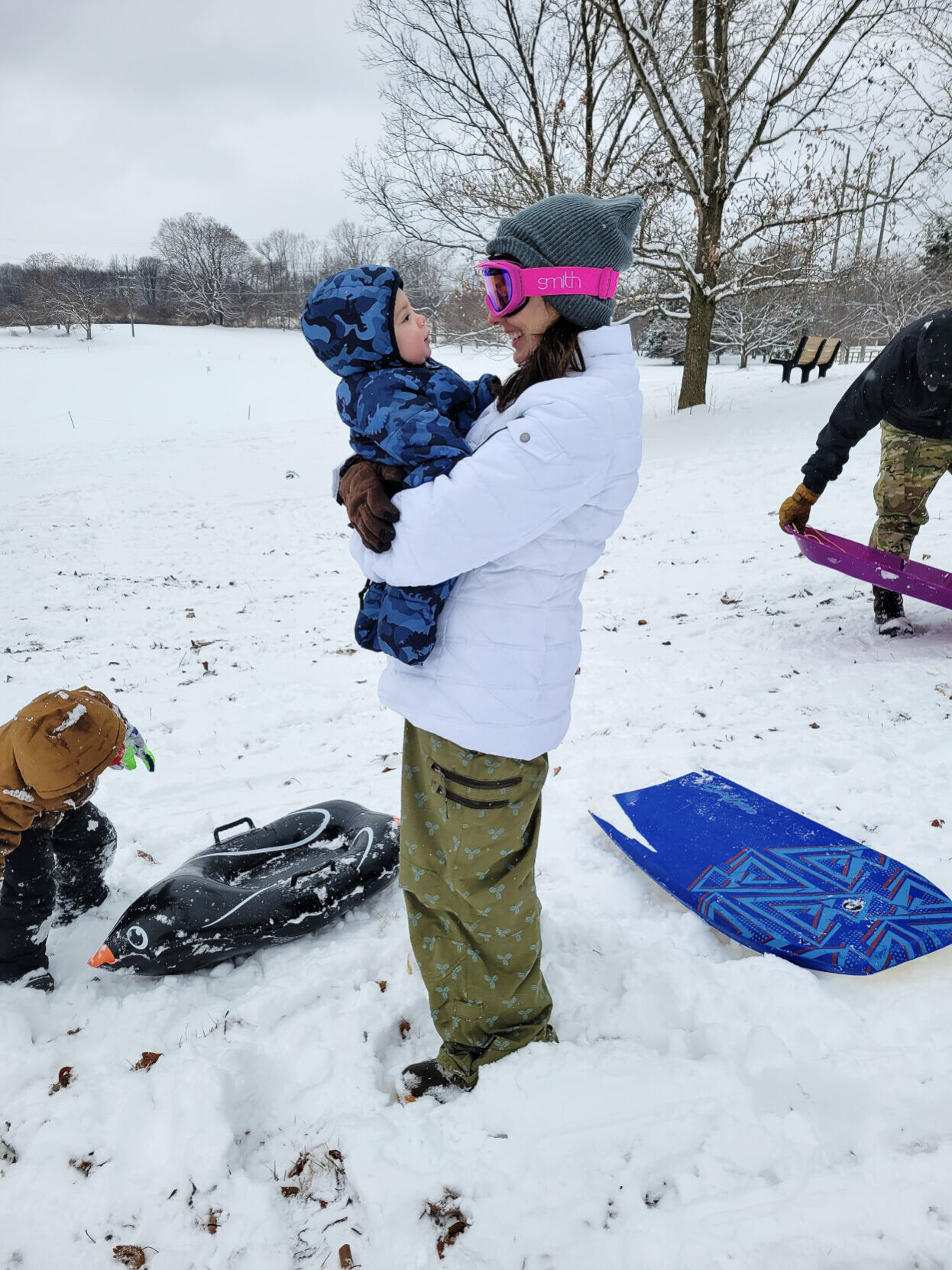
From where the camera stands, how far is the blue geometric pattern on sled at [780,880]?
7.43ft

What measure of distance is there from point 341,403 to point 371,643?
1.84ft

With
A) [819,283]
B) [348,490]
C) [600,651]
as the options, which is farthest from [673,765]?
[819,283]

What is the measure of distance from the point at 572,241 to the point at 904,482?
375 cm

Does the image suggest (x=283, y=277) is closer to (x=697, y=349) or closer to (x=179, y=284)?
(x=179, y=284)

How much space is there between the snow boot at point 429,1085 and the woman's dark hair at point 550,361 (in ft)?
5.85

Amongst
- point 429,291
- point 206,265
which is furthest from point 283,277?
point 429,291

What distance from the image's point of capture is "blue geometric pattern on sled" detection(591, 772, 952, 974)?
2.26 meters

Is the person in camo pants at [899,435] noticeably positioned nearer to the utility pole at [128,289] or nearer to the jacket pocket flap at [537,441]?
the jacket pocket flap at [537,441]

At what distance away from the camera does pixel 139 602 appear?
6855 mm

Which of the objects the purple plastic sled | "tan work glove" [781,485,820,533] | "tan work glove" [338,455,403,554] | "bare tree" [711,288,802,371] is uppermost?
"bare tree" [711,288,802,371]

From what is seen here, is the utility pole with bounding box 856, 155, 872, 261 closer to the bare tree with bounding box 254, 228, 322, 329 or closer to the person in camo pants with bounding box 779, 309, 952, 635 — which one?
the person in camo pants with bounding box 779, 309, 952, 635

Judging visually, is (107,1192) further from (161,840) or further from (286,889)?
(161,840)

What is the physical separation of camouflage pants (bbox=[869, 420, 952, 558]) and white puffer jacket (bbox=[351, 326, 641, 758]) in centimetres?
355

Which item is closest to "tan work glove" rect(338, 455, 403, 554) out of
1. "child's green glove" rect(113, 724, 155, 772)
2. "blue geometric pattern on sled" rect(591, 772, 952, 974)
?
"child's green glove" rect(113, 724, 155, 772)
